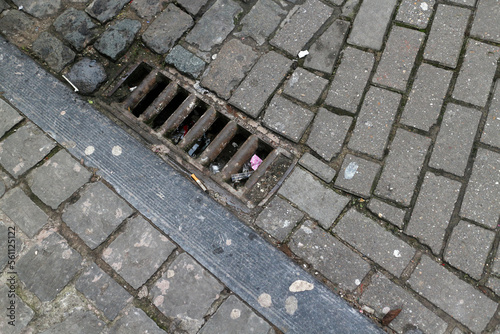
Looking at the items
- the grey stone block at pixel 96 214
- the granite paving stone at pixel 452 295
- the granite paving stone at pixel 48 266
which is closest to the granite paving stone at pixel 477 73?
the granite paving stone at pixel 452 295

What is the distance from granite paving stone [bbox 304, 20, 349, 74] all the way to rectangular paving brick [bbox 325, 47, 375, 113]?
0.27ft

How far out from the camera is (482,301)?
2494 mm

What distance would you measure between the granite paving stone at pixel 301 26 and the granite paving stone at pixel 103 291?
2.36m

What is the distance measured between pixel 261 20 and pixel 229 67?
548mm

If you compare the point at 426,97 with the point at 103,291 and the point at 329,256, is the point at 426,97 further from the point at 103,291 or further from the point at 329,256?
the point at 103,291

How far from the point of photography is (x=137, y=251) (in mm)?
2668

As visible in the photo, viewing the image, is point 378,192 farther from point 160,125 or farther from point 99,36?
point 99,36

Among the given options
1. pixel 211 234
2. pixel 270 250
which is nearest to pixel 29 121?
pixel 211 234

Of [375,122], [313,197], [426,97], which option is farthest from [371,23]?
[313,197]

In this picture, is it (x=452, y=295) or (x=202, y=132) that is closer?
(x=452, y=295)

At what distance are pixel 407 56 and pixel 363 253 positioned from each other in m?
1.70

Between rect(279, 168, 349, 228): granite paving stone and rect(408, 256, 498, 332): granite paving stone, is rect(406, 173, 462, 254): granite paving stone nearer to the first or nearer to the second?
rect(408, 256, 498, 332): granite paving stone

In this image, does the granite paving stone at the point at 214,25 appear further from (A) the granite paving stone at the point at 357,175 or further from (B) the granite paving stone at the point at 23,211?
(B) the granite paving stone at the point at 23,211

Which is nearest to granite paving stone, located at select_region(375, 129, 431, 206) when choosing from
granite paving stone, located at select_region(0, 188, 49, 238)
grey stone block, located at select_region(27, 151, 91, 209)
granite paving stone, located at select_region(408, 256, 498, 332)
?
granite paving stone, located at select_region(408, 256, 498, 332)
